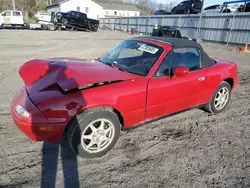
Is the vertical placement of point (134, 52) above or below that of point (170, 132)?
above

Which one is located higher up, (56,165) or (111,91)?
(111,91)

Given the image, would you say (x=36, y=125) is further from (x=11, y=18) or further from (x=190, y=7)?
(x=11, y=18)

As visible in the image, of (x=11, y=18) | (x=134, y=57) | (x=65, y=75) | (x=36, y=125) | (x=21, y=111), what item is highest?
(x=11, y=18)

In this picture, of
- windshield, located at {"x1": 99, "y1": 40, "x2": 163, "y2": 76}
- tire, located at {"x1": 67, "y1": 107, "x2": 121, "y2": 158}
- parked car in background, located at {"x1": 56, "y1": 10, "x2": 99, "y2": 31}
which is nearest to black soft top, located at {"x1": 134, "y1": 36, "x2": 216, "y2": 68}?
windshield, located at {"x1": 99, "y1": 40, "x2": 163, "y2": 76}

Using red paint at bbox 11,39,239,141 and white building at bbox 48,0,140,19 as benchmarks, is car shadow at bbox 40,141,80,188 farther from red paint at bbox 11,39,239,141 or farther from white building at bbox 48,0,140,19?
white building at bbox 48,0,140,19

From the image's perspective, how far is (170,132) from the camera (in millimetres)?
3631

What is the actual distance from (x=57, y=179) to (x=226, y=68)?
12.0 ft

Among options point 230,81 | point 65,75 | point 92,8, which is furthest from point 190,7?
point 92,8

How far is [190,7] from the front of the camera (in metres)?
21.6

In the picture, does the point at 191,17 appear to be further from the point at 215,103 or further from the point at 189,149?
the point at 189,149

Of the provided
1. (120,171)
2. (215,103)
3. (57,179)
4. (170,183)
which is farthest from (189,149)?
(57,179)

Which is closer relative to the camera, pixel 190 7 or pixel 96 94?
pixel 96 94

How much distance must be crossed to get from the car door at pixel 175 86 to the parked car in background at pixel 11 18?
27765 millimetres

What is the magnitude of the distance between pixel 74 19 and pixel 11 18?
751 cm
